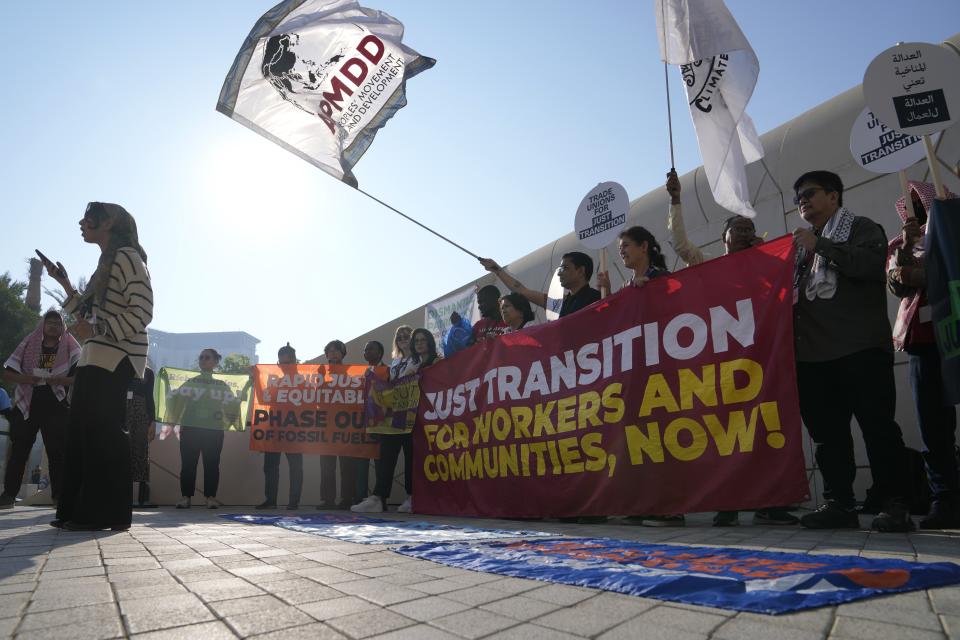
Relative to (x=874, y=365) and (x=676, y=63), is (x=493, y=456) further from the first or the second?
(x=676, y=63)

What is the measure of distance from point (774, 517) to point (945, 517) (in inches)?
38.4

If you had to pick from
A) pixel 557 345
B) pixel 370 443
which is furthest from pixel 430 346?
pixel 557 345

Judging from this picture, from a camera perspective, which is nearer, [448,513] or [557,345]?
[557,345]

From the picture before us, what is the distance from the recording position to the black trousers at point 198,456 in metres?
7.45

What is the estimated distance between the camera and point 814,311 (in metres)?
3.69

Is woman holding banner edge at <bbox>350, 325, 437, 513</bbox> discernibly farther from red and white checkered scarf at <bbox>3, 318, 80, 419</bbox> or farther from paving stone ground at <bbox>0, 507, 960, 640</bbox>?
paving stone ground at <bbox>0, 507, 960, 640</bbox>

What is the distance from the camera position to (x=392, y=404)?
695cm

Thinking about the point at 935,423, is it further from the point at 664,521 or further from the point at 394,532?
the point at 394,532

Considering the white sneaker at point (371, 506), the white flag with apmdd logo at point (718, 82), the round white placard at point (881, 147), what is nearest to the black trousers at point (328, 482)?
the white sneaker at point (371, 506)

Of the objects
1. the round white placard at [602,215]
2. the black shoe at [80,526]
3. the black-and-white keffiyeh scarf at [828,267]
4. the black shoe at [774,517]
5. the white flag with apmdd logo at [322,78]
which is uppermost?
the white flag with apmdd logo at [322,78]

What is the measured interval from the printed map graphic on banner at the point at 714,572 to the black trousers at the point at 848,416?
4.84ft

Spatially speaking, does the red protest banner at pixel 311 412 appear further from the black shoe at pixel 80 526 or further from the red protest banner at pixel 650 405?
the black shoe at pixel 80 526

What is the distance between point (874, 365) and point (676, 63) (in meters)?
2.60

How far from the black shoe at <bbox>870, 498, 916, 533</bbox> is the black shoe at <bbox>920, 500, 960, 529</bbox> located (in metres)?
0.14
